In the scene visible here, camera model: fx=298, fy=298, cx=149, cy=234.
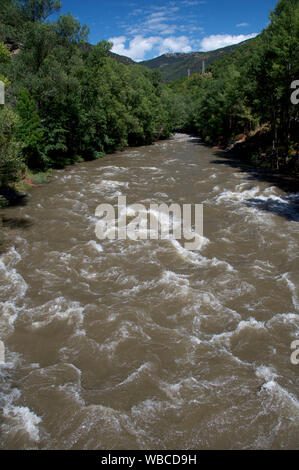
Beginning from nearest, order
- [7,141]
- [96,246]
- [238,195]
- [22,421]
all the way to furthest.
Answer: [22,421] → [7,141] → [96,246] → [238,195]

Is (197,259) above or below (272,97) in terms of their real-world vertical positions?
below

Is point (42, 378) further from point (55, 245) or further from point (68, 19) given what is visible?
point (68, 19)

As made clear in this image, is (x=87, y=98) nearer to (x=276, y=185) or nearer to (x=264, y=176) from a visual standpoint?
Result: (x=264, y=176)

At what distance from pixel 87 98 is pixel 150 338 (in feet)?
103

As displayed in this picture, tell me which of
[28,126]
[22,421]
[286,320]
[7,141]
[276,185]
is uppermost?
[28,126]

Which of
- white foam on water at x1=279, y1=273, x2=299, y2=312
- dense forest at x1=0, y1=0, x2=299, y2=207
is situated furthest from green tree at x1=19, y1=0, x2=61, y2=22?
white foam on water at x1=279, y1=273, x2=299, y2=312

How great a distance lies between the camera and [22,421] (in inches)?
222

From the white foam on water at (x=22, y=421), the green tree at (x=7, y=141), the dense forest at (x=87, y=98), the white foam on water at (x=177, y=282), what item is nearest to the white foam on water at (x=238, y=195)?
the dense forest at (x=87, y=98)

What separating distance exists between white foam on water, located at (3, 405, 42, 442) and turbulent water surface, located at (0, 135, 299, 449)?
0.02 m

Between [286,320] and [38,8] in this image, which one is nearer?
[286,320]

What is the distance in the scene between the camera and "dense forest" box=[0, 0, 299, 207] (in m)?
21.4

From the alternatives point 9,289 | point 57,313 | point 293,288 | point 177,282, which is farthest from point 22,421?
point 293,288

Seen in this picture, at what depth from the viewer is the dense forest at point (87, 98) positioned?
70.1 feet

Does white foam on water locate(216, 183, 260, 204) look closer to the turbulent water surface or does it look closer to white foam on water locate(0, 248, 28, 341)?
the turbulent water surface
